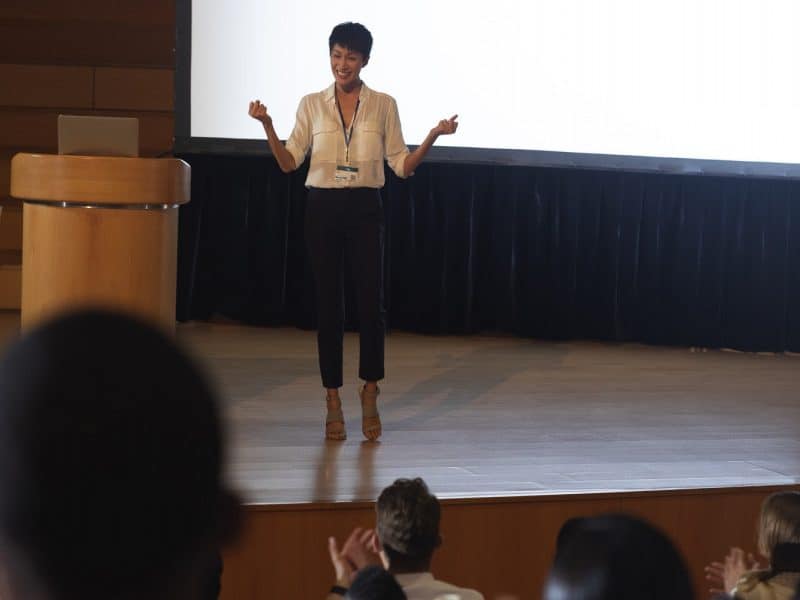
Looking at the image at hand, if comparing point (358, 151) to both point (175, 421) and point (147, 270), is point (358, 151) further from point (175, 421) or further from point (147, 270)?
point (175, 421)

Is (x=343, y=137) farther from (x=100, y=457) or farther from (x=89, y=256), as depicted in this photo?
(x=100, y=457)

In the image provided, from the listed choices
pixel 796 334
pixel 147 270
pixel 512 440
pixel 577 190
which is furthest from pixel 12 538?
pixel 796 334

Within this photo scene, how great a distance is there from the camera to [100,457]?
457mm

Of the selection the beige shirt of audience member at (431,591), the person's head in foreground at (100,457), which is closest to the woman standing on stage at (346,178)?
the beige shirt of audience member at (431,591)

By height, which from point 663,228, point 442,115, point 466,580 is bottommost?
point 466,580

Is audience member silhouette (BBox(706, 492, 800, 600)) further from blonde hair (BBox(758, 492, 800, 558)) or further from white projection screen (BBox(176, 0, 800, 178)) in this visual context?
white projection screen (BBox(176, 0, 800, 178))

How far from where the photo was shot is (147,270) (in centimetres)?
300

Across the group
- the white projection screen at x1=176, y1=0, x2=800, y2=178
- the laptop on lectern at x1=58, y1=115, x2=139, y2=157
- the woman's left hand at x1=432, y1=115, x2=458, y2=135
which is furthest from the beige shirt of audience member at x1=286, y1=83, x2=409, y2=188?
the white projection screen at x1=176, y1=0, x2=800, y2=178

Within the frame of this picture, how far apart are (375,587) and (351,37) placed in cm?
250

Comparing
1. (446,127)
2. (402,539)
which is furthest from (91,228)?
(402,539)

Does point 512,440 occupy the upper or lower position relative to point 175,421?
lower

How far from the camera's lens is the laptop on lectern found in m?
3.11

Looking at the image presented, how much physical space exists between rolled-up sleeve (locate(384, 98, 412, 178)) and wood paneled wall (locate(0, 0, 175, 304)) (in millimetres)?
2920

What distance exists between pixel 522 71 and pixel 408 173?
2.56m
